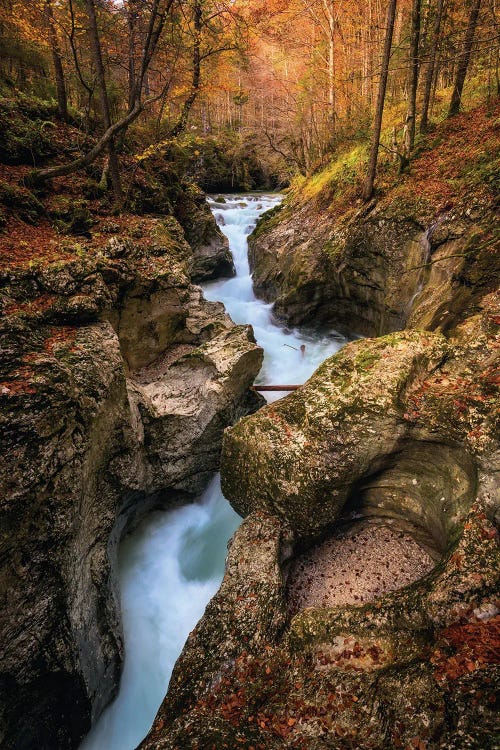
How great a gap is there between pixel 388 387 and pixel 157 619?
5.95 meters

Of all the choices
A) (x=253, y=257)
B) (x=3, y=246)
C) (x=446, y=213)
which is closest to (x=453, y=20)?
(x=446, y=213)

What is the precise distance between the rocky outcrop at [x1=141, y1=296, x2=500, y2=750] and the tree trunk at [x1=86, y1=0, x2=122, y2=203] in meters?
8.57

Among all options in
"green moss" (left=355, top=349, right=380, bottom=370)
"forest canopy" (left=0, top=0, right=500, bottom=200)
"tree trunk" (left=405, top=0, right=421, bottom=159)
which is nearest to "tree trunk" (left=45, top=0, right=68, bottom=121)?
"forest canopy" (left=0, top=0, right=500, bottom=200)

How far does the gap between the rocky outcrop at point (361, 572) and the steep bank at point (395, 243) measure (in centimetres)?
184

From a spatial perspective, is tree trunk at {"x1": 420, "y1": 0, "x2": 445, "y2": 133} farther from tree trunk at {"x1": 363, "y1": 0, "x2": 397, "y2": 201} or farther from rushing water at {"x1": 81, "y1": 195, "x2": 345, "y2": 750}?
rushing water at {"x1": 81, "y1": 195, "x2": 345, "y2": 750}

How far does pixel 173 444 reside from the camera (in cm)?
764

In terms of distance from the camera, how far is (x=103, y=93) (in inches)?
381

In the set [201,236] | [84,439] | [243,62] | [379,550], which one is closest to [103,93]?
[201,236]

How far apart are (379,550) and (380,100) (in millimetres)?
11471

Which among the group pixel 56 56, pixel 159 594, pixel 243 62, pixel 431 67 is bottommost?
pixel 159 594

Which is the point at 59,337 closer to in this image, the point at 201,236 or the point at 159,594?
the point at 159,594

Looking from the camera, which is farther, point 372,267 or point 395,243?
point 372,267

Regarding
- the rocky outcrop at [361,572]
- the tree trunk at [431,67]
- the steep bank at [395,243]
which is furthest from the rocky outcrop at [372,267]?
the tree trunk at [431,67]

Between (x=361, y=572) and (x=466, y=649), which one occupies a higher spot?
(x=466, y=649)
